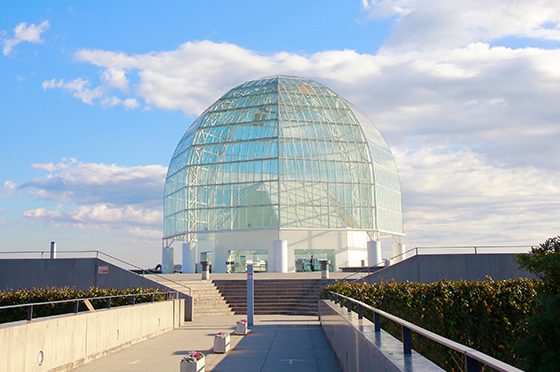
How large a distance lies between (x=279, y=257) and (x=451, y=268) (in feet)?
54.6

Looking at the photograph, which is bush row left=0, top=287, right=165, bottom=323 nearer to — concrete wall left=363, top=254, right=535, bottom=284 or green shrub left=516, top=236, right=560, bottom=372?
concrete wall left=363, top=254, right=535, bottom=284

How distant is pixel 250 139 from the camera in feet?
153

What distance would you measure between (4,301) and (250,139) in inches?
1116

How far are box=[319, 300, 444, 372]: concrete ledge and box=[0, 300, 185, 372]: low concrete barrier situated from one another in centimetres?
594

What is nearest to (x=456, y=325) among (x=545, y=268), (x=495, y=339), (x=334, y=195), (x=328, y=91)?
(x=495, y=339)

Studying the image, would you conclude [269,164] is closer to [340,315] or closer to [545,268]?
[340,315]

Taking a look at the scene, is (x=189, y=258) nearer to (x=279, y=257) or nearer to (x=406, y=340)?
(x=279, y=257)

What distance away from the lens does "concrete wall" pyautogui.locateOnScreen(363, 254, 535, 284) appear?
93.5ft

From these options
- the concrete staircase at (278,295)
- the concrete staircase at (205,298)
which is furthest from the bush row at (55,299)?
the concrete staircase at (278,295)

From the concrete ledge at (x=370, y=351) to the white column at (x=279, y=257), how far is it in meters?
31.4

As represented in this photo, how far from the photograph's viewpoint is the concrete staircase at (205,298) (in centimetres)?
2594

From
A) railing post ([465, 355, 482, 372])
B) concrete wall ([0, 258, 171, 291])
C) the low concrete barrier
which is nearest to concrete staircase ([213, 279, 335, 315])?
concrete wall ([0, 258, 171, 291])

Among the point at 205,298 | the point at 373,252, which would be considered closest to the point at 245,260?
the point at 373,252

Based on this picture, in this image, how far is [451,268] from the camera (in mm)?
29516
